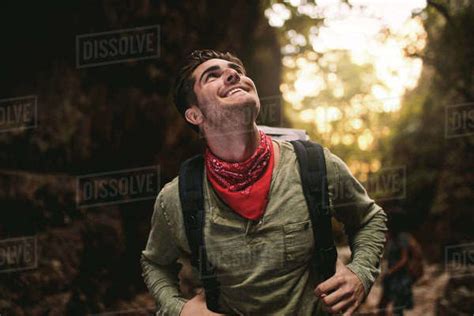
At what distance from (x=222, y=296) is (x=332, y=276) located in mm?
560

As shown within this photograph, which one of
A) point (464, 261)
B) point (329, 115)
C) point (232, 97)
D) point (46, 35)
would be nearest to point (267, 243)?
point (232, 97)

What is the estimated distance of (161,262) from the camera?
234cm

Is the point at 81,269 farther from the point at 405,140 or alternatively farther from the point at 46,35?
the point at 405,140

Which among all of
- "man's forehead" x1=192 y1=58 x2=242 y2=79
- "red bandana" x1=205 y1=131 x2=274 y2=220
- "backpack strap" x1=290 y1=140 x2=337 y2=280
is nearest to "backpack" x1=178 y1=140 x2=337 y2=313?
"backpack strap" x1=290 y1=140 x2=337 y2=280

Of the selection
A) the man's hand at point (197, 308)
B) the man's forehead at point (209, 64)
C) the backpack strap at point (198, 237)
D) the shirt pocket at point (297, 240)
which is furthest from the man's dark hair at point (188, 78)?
the man's hand at point (197, 308)

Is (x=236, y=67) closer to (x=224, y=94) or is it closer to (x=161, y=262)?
(x=224, y=94)

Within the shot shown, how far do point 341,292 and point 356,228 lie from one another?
41 cm

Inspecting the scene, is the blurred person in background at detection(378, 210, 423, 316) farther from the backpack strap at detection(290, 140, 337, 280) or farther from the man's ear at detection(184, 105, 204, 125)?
the man's ear at detection(184, 105, 204, 125)

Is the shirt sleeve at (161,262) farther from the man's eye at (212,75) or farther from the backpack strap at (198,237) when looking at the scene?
the man's eye at (212,75)

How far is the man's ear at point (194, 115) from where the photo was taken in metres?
2.34

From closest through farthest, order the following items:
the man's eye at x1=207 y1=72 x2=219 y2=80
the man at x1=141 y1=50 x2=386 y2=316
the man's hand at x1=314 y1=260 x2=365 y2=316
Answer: the man's hand at x1=314 y1=260 x2=365 y2=316
the man at x1=141 y1=50 x2=386 y2=316
the man's eye at x1=207 y1=72 x2=219 y2=80

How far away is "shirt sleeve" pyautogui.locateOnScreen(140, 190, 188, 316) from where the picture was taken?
2256mm

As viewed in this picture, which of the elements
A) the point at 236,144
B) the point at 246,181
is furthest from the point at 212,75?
the point at 246,181

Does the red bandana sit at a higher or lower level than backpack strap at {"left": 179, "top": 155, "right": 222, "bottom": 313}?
higher
